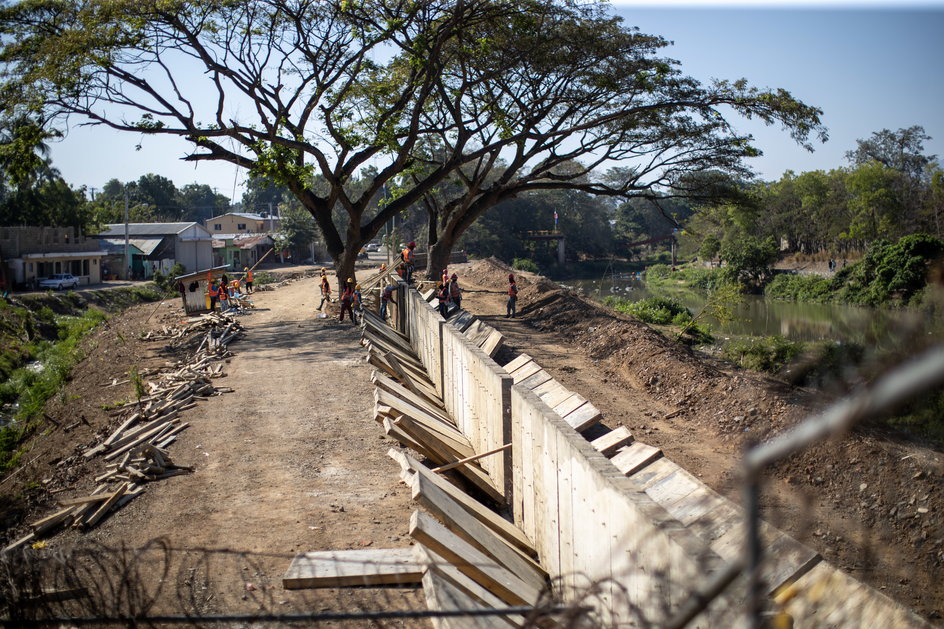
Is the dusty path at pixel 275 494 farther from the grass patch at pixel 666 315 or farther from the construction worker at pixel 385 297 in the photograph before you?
the grass patch at pixel 666 315

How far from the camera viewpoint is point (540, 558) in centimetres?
692

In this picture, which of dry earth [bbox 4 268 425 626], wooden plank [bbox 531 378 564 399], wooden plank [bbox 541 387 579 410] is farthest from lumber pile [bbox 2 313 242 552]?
wooden plank [bbox 531 378 564 399]

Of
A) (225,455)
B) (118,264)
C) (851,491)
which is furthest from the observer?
(118,264)

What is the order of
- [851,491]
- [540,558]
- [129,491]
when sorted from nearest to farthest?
[540,558]
[129,491]
[851,491]

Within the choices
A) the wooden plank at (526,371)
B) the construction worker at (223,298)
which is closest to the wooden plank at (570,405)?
the wooden plank at (526,371)

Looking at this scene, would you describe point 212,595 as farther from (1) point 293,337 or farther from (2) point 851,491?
(1) point 293,337

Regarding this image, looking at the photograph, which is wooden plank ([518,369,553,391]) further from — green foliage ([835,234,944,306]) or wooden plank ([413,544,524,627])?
green foliage ([835,234,944,306])

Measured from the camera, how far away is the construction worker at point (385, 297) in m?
21.4

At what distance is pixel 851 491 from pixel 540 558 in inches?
218

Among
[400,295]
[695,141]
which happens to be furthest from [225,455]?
[695,141]

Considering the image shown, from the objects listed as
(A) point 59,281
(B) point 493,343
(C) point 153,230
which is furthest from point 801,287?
(C) point 153,230

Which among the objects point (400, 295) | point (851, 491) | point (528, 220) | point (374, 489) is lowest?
point (851, 491)

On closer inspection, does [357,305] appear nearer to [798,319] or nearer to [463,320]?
[463,320]

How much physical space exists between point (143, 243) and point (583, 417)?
52434 millimetres
